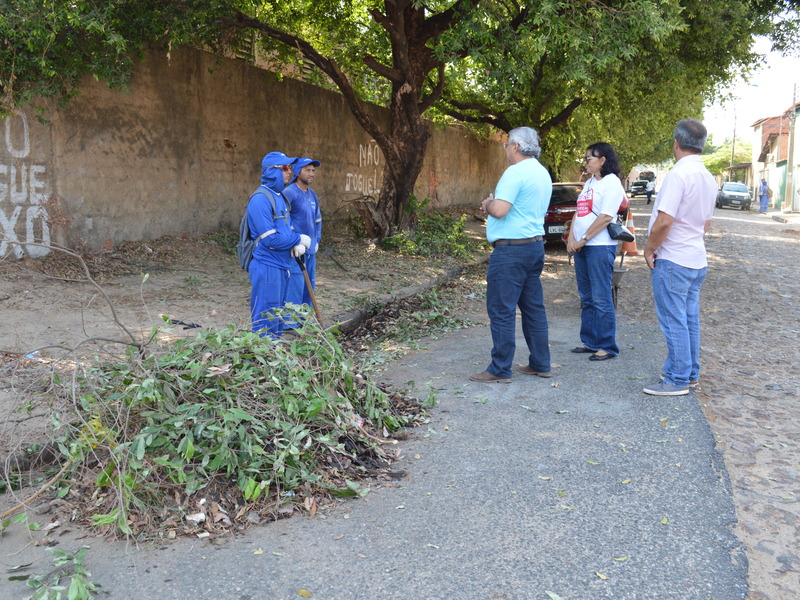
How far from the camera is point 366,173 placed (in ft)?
57.7

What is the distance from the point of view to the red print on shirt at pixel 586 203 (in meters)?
6.60

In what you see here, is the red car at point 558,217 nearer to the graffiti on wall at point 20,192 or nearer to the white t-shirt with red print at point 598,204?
the white t-shirt with red print at point 598,204

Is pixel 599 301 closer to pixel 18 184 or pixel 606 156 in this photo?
pixel 606 156

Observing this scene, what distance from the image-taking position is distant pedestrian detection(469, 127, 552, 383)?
17.9 ft

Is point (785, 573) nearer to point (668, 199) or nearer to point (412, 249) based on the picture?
point (668, 199)

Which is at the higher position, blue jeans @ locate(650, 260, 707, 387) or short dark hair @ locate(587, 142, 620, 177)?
short dark hair @ locate(587, 142, 620, 177)

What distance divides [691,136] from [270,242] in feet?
10.5

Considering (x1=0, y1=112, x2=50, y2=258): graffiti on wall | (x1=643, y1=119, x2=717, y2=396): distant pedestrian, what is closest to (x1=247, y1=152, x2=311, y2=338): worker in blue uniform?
(x1=643, y1=119, x2=717, y2=396): distant pedestrian

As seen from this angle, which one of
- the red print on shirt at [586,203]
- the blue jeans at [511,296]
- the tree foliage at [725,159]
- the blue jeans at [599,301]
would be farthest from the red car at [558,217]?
the tree foliage at [725,159]

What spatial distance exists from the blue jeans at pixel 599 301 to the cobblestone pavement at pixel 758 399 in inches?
33.2

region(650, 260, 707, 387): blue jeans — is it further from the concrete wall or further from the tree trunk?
the tree trunk

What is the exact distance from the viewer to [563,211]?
15562 millimetres

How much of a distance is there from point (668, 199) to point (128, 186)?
789 centimetres

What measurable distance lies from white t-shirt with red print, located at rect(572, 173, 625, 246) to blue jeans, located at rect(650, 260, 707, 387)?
1.08 m
